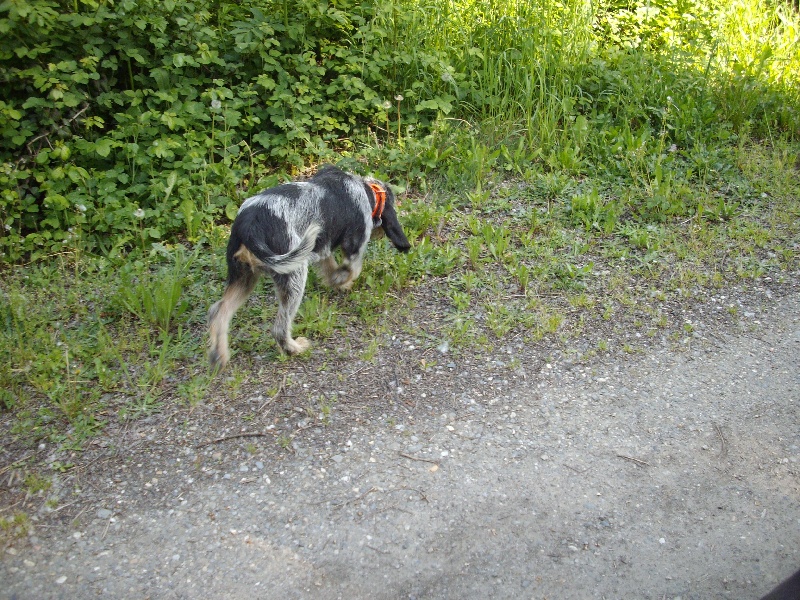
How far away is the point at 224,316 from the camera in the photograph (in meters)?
4.93

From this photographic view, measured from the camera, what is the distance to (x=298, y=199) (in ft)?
17.0

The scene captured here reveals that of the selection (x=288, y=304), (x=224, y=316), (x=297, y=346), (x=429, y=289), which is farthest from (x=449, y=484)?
(x=429, y=289)

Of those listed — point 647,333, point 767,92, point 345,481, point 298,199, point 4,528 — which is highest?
point 767,92

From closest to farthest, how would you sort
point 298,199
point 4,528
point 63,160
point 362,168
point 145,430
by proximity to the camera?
point 4,528 < point 145,430 < point 298,199 < point 63,160 < point 362,168

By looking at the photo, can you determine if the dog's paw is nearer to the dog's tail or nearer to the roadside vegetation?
the roadside vegetation

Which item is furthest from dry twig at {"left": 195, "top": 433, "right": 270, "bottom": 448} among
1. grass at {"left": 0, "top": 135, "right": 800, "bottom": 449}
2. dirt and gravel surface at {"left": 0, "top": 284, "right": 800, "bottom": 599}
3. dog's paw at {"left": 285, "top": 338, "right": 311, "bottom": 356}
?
dog's paw at {"left": 285, "top": 338, "right": 311, "bottom": 356}

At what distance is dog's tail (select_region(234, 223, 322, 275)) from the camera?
4.71 meters

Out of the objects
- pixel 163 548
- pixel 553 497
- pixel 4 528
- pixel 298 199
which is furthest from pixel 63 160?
pixel 553 497

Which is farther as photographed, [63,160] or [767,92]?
[767,92]

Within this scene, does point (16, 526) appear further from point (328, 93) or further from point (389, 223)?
point (328, 93)

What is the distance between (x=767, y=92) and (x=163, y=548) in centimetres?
782

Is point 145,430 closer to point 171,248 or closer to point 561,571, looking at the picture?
point 171,248

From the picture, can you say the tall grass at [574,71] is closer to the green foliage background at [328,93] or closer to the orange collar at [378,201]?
the green foliage background at [328,93]

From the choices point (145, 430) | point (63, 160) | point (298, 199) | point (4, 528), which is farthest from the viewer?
point (63, 160)
